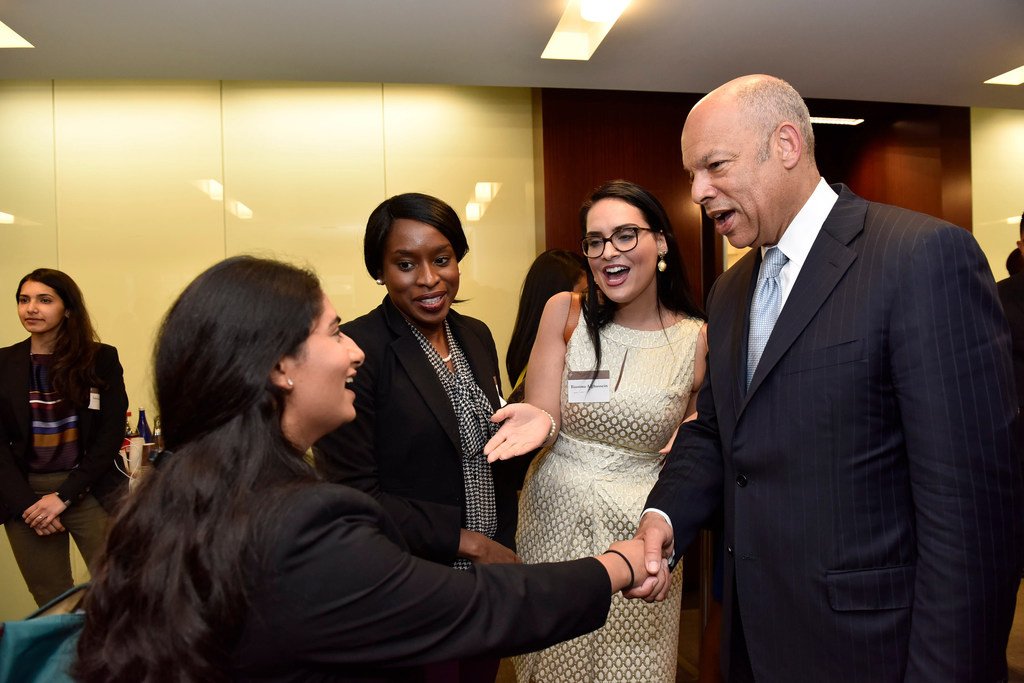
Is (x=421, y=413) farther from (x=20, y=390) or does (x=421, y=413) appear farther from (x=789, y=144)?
(x=20, y=390)

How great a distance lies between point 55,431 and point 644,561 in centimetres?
340

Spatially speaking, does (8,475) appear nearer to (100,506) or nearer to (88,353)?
(100,506)

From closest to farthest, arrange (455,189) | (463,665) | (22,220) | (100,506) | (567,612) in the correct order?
1. (567,612)
2. (463,665)
3. (100,506)
4. (22,220)
5. (455,189)

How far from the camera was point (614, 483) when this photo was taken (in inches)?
88.2

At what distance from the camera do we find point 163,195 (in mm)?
5070

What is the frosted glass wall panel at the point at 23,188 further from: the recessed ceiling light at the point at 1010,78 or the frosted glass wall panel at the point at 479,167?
the recessed ceiling light at the point at 1010,78

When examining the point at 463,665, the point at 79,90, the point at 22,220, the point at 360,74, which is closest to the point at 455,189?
the point at 360,74

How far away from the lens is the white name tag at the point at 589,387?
7.48ft

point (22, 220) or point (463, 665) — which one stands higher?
point (22, 220)

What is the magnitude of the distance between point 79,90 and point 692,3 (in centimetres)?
409

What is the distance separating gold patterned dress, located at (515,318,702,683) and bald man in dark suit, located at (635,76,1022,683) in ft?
1.93

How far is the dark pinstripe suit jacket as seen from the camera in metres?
1.25

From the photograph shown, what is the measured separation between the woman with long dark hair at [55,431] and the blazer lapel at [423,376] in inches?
97.7

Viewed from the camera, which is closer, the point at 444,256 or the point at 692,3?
the point at 444,256
